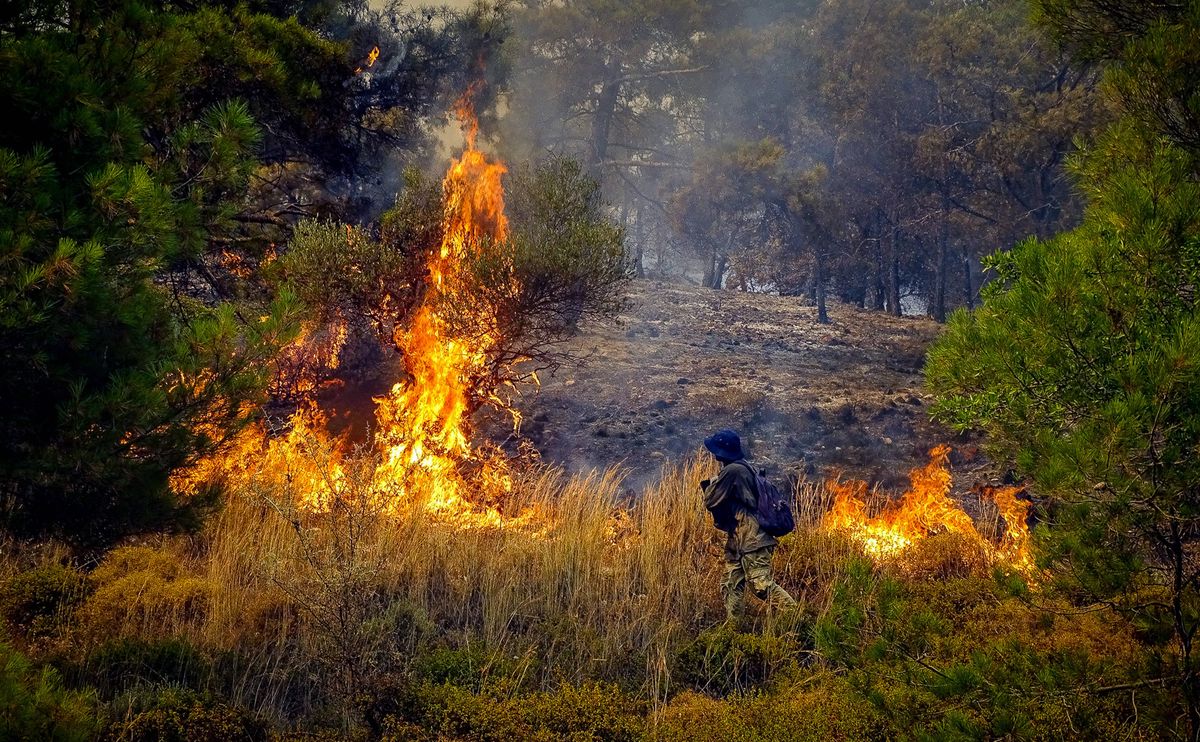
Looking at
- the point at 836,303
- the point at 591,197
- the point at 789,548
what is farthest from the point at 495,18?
the point at 836,303

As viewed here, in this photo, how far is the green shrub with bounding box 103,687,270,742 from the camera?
462 centimetres

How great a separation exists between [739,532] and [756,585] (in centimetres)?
48

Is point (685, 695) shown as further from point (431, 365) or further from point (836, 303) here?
point (836, 303)

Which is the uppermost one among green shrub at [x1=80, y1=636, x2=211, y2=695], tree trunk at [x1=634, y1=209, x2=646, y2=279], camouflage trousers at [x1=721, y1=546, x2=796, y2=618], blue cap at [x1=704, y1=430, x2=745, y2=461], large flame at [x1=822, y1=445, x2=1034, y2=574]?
tree trunk at [x1=634, y1=209, x2=646, y2=279]

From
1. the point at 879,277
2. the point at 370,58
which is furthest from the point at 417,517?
the point at 879,277

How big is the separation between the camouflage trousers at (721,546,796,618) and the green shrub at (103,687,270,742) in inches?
154

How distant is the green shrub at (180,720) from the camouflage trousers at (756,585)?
3.91m

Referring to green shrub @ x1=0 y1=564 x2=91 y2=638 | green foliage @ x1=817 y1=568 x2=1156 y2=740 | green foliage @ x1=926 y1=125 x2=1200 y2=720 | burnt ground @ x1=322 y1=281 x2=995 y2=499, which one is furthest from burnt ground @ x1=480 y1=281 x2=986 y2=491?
green foliage @ x1=926 y1=125 x2=1200 y2=720

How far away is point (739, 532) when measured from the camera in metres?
7.25

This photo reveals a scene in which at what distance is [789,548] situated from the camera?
8.44m

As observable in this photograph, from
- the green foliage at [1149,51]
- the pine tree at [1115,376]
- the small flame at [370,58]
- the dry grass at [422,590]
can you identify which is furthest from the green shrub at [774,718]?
the small flame at [370,58]

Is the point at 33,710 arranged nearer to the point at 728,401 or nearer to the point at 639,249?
the point at 728,401

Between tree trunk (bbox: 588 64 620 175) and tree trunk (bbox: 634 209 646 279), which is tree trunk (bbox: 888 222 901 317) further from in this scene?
tree trunk (bbox: 588 64 620 175)

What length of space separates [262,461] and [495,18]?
8.93 metres
